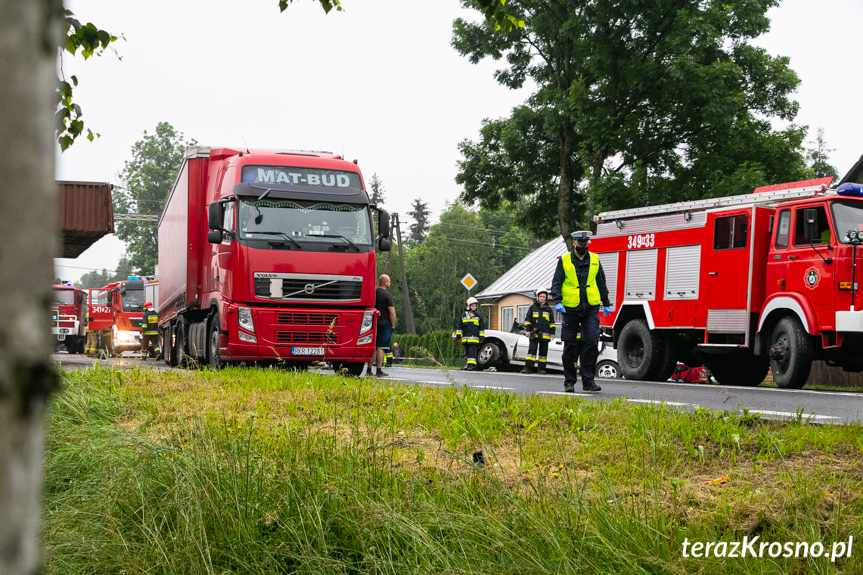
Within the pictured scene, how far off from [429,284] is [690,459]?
75.5m

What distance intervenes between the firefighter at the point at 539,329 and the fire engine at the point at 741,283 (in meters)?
2.64

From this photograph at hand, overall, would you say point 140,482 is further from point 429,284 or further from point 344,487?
point 429,284

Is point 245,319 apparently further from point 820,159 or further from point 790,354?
point 820,159

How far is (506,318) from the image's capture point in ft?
159

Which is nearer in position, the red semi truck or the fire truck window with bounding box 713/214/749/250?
the red semi truck

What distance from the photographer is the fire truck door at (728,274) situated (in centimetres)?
1349

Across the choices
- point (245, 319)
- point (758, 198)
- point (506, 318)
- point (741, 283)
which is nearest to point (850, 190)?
point (758, 198)

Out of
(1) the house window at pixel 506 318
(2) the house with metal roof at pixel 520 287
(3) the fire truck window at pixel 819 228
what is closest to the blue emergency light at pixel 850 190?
(3) the fire truck window at pixel 819 228

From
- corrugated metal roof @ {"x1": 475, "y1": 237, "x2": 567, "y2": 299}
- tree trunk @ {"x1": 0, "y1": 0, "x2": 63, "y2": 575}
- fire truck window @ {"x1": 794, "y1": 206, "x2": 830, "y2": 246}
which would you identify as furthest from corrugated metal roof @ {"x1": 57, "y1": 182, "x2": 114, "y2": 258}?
tree trunk @ {"x1": 0, "y1": 0, "x2": 63, "y2": 575}

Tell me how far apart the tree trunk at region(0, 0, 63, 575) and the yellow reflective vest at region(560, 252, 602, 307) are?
10139 mm

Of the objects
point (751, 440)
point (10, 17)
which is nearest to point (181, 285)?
point (751, 440)

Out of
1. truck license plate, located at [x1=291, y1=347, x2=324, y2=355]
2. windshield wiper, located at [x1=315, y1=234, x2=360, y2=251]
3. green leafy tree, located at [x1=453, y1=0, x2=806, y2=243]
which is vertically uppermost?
green leafy tree, located at [x1=453, y1=0, x2=806, y2=243]

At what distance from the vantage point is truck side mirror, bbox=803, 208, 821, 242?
12.3 meters

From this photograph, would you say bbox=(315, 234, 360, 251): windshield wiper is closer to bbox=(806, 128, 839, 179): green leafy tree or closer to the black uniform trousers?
the black uniform trousers
